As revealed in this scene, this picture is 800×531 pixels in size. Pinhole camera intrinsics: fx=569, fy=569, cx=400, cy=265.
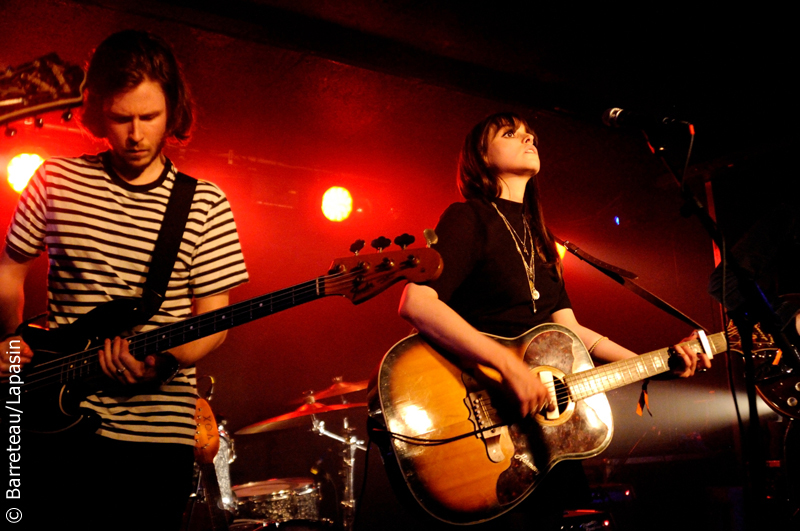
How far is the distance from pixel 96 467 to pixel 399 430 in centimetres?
99

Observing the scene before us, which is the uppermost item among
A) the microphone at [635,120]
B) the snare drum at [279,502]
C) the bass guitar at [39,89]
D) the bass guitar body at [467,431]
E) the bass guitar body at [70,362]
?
the bass guitar at [39,89]

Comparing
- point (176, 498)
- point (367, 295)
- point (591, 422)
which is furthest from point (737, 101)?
point (176, 498)

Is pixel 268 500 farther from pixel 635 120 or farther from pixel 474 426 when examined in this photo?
pixel 635 120

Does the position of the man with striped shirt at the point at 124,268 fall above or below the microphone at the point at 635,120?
below

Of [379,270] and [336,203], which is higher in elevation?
[336,203]

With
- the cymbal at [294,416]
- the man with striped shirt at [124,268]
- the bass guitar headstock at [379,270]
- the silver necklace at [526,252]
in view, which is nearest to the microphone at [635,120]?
the silver necklace at [526,252]

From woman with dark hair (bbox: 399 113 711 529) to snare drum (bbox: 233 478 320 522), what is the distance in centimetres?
289

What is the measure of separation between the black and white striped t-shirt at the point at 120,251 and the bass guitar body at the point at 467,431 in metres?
0.73

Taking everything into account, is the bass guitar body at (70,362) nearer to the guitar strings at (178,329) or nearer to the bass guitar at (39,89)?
the guitar strings at (178,329)

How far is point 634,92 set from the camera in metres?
5.71

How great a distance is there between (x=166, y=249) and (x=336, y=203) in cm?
588

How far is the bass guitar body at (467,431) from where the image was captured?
6.86 feet

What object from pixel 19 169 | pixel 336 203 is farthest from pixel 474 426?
pixel 19 169

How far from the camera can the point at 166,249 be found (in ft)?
6.63
